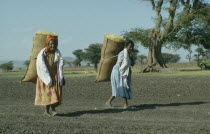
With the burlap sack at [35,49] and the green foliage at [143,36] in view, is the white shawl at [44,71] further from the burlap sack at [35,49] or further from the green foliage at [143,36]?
the green foliage at [143,36]

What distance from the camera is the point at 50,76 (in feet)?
30.5

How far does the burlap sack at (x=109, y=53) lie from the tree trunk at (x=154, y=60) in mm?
20410

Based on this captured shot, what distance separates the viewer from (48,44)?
9383 mm

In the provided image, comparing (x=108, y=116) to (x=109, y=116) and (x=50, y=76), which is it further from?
(x=50, y=76)

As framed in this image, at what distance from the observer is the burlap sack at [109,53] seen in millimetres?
11648

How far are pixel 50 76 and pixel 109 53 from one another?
3.01 metres

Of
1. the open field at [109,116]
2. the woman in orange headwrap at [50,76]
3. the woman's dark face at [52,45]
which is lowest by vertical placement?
the open field at [109,116]

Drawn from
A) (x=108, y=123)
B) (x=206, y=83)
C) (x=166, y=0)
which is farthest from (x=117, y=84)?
(x=166, y=0)

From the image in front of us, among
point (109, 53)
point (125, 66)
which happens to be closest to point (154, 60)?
point (109, 53)

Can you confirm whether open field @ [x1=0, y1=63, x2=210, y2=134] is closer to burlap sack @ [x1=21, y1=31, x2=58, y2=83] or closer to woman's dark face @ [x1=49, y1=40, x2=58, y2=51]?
burlap sack @ [x1=21, y1=31, x2=58, y2=83]

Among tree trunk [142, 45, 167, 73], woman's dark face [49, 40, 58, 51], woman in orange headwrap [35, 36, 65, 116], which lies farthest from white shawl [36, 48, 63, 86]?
tree trunk [142, 45, 167, 73]

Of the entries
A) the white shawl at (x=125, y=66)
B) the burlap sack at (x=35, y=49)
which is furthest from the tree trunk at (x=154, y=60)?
the burlap sack at (x=35, y=49)

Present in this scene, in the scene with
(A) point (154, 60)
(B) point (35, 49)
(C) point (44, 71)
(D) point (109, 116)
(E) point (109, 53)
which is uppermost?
(B) point (35, 49)

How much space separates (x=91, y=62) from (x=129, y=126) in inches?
3078
